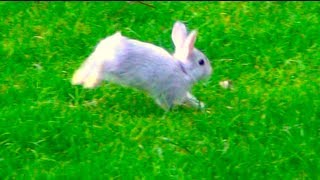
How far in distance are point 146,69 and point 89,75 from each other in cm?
33

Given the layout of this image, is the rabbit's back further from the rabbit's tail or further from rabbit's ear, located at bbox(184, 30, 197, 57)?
rabbit's ear, located at bbox(184, 30, 197, 57)

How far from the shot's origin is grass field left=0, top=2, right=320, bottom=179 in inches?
184

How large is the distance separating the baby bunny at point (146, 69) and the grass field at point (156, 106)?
133 millimetres

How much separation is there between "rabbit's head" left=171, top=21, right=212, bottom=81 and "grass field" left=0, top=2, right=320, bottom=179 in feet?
0.58

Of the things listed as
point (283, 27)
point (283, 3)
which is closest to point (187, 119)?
point (283, 27)

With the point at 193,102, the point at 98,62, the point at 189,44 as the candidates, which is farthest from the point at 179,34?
the point at 98,62

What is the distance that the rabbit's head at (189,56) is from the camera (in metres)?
5.46

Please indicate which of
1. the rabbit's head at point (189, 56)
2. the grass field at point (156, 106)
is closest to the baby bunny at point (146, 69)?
the rabbit's head at point (189, 56)

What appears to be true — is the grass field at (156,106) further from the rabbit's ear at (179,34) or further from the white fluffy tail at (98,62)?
the rabbit's ear at (179,34)

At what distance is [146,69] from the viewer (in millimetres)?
5164

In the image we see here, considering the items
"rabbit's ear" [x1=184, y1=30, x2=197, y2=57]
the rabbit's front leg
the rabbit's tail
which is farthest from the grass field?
"rabbit's ear" [x1=184, y1=30, x2=197, y2=57]

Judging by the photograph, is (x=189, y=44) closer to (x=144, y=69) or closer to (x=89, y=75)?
(x=144, y=69)

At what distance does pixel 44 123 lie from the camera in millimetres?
5055

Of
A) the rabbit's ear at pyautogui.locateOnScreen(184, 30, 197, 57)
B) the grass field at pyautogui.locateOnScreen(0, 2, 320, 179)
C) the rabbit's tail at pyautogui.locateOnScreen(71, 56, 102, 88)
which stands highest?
the rabbit's ear at pyautogui.locateOnScreen(184, 30, 197, 57)
